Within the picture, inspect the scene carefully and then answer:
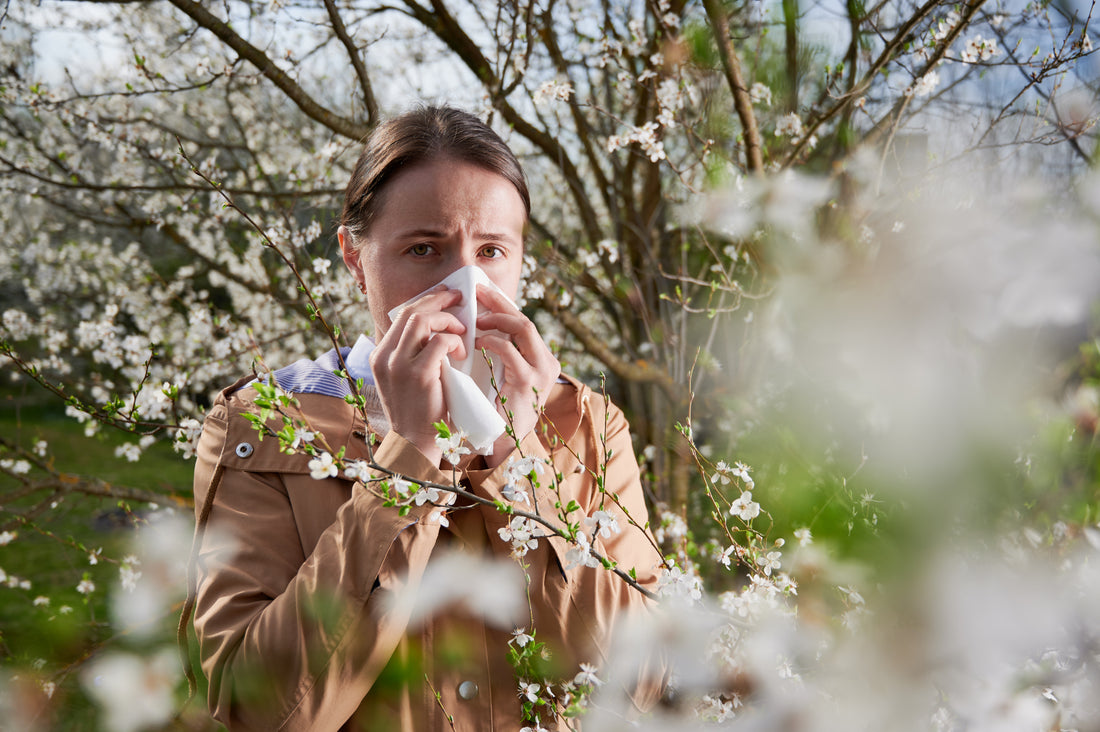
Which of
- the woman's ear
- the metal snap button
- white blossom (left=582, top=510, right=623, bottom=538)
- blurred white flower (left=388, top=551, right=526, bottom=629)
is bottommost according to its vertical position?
the metal snap button

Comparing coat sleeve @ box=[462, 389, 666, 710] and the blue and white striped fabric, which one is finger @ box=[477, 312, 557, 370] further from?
the blue and white striped fabric

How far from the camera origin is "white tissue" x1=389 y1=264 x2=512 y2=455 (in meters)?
1.23

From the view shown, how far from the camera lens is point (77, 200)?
20.7 feet

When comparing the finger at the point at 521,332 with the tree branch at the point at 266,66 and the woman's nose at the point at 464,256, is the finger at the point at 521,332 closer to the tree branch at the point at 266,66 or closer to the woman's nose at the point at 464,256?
the woman's nose at the point at 464,256

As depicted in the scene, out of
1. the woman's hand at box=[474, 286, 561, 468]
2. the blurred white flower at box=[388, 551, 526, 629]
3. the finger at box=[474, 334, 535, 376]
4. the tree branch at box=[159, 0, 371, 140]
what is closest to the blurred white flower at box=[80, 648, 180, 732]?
the blurred white flower at box=[388, 551, 526, 629]

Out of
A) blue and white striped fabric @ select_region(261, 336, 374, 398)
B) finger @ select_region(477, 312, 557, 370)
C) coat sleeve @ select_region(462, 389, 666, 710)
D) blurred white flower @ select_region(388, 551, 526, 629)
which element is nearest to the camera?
blurred white flower @ select_region(388, 551, 526, 629)

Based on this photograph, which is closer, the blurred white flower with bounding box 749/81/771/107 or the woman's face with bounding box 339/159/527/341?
the blurred white flower with bounding box 749/81/771/107

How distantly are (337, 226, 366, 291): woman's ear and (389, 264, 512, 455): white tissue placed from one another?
0.83 feet

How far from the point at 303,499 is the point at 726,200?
1.16 metres

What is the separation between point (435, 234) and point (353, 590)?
76 cm

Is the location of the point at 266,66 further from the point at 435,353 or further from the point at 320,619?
the point at 320,619

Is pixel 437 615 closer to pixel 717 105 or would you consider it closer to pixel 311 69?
pixel 717 105

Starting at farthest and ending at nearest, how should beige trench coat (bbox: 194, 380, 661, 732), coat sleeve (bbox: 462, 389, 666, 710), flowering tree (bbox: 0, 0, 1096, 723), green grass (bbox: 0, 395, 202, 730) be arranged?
green grass (bbox: 0, 395, 202, 730)
coat sleeve (bbox: 462, 389, 666, 710)
beige trench coat (bbox: 194, 380, 661, 732)
flowering tree (bbox: 0, 0, 1096, 723)

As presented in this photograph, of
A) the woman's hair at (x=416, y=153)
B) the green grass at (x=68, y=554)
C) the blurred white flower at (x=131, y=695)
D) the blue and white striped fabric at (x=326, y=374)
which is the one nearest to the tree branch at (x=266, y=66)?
the woman's hair at (x=416, y=153)
